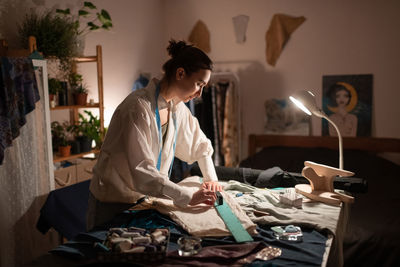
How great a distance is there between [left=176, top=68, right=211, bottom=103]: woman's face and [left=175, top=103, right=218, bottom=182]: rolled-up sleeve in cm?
19

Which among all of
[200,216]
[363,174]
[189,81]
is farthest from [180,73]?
[363,174]

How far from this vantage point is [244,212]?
1.37 metres

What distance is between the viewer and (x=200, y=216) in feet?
4.34

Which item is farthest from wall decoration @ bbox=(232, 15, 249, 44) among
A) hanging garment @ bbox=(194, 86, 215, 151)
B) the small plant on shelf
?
the small plant on shelf

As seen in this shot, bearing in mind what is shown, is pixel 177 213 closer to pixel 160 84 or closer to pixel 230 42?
pixel 160 84

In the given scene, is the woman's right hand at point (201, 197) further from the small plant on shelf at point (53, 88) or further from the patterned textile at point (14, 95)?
the small plant on shelf at point (53, 88)

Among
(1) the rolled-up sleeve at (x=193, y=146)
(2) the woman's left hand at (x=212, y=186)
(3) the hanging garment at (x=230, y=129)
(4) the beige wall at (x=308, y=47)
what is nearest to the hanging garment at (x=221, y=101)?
(3) the hanging garment at (x=230, y=129)

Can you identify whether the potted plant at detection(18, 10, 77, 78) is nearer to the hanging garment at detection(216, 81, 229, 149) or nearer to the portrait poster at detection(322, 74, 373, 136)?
the hanging garment at detection(216, 81, 229, 149)

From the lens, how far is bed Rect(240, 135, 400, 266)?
6.65ft

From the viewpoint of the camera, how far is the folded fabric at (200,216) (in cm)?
122

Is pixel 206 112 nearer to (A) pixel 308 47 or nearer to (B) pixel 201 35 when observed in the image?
(B) pixel 201 35

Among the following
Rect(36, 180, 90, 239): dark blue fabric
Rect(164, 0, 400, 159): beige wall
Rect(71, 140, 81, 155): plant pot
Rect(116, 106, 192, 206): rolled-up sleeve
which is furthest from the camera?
Rect(164, 0, 400, 159): beige wall

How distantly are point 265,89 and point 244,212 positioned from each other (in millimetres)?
3188

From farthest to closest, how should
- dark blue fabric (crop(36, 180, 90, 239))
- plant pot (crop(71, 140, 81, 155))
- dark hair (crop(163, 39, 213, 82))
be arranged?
1. plant pot (crop(71, 140, 81, 155))
2. dark blue fabric (crop(36, 180, 90, 239))
3. dark hair (crop(163, 39, 213, 82))
